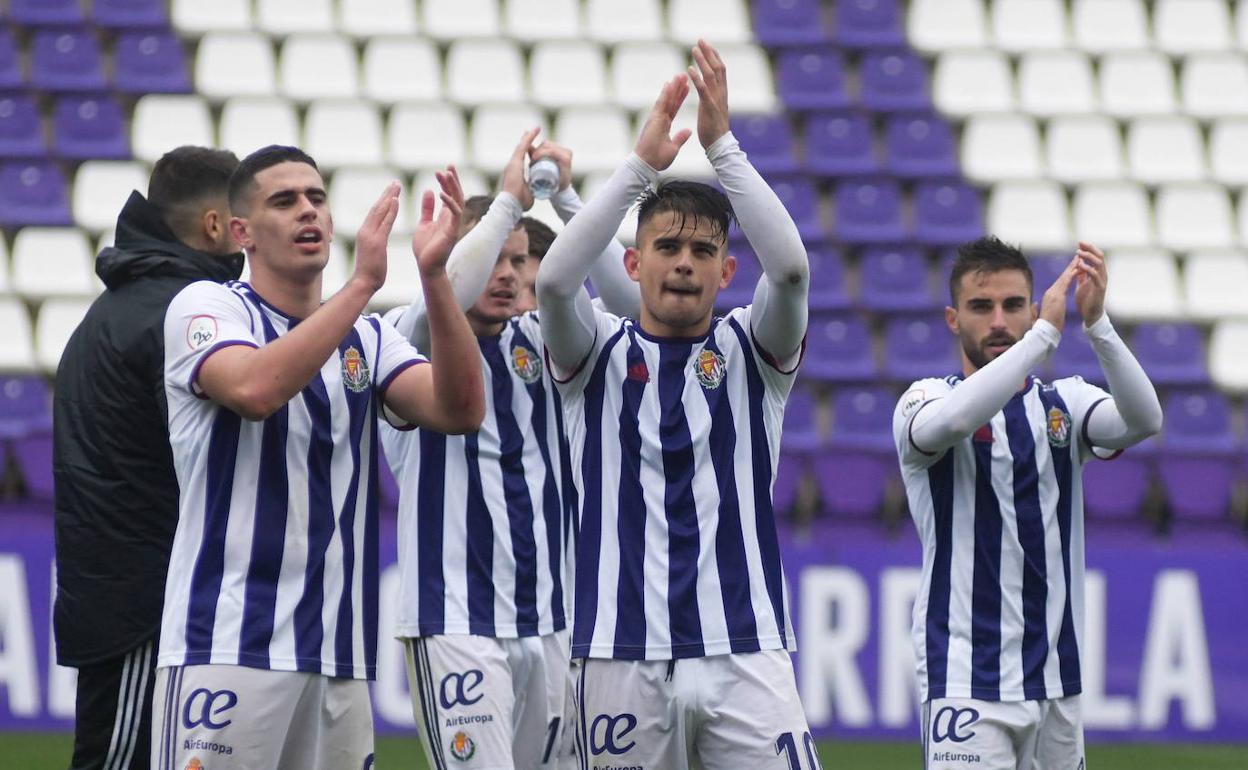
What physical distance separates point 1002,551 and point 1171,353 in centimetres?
772

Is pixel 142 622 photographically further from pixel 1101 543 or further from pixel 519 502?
pixel 1101 543

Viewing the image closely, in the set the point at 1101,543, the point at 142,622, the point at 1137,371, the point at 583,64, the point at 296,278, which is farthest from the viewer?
the point at 583,64

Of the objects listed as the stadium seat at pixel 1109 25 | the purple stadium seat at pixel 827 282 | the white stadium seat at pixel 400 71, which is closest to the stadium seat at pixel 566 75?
the white stadium seat at pixel 400 71

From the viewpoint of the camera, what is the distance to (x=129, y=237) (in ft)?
16.1

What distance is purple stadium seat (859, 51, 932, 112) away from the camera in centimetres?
1429

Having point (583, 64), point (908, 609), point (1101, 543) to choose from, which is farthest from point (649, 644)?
point (583, 64)

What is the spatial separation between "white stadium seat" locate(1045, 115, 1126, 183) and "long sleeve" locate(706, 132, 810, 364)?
1005 cm

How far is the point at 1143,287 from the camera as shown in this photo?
13.0m

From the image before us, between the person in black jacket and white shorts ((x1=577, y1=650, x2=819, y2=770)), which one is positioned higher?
the person in black jacket

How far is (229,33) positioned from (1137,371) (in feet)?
34.5

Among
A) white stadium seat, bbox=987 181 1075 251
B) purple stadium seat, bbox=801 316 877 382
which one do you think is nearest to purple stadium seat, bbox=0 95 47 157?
purple stadium seat, bbox=801 316 877 382

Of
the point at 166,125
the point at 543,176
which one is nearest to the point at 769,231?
the point at 543,176

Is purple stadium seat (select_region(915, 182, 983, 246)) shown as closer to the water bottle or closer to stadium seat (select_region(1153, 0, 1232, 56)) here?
stadium seat (select_region(1153, 0, 1232, 56))

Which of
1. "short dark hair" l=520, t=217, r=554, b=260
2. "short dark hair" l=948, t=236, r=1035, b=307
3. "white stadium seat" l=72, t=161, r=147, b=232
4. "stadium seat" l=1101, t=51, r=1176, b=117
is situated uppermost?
"stadium seat" l=1101, t=51, r=1176, b=117
